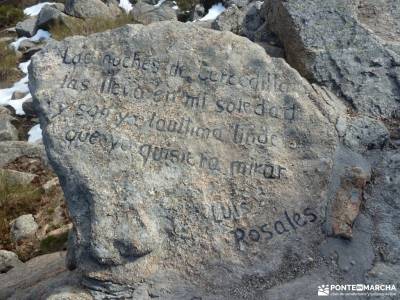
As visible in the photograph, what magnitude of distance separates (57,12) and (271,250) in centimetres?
980

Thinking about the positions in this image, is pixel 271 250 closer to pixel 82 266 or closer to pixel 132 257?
pixel 132 257

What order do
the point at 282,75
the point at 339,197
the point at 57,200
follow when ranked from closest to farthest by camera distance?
the point at 339,197 < the point at 282,75 < the point at 57,200

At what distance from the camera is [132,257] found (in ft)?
11.4

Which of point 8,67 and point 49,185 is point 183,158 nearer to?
point 49,185

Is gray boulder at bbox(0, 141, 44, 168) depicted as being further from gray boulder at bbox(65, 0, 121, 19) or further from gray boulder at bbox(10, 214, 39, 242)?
gray boulder at bbox(65, 0, 121, 19)

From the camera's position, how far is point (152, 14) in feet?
37.8

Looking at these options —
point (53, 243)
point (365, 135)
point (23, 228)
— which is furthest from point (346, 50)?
point (23, 228)

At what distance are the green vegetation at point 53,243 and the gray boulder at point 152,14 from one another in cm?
675

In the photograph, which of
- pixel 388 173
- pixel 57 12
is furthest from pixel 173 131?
pixel 57 12

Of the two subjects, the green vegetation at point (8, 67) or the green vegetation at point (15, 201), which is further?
the green vegetation at point (8, 67)

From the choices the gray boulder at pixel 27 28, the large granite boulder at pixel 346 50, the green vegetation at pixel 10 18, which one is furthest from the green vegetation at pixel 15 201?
the green vegetation at pixel 10 18

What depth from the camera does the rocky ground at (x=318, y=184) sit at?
11.3ft

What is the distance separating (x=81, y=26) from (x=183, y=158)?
8317mm

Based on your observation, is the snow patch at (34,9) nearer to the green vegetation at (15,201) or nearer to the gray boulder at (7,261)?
the green vegetation at (15,201)
